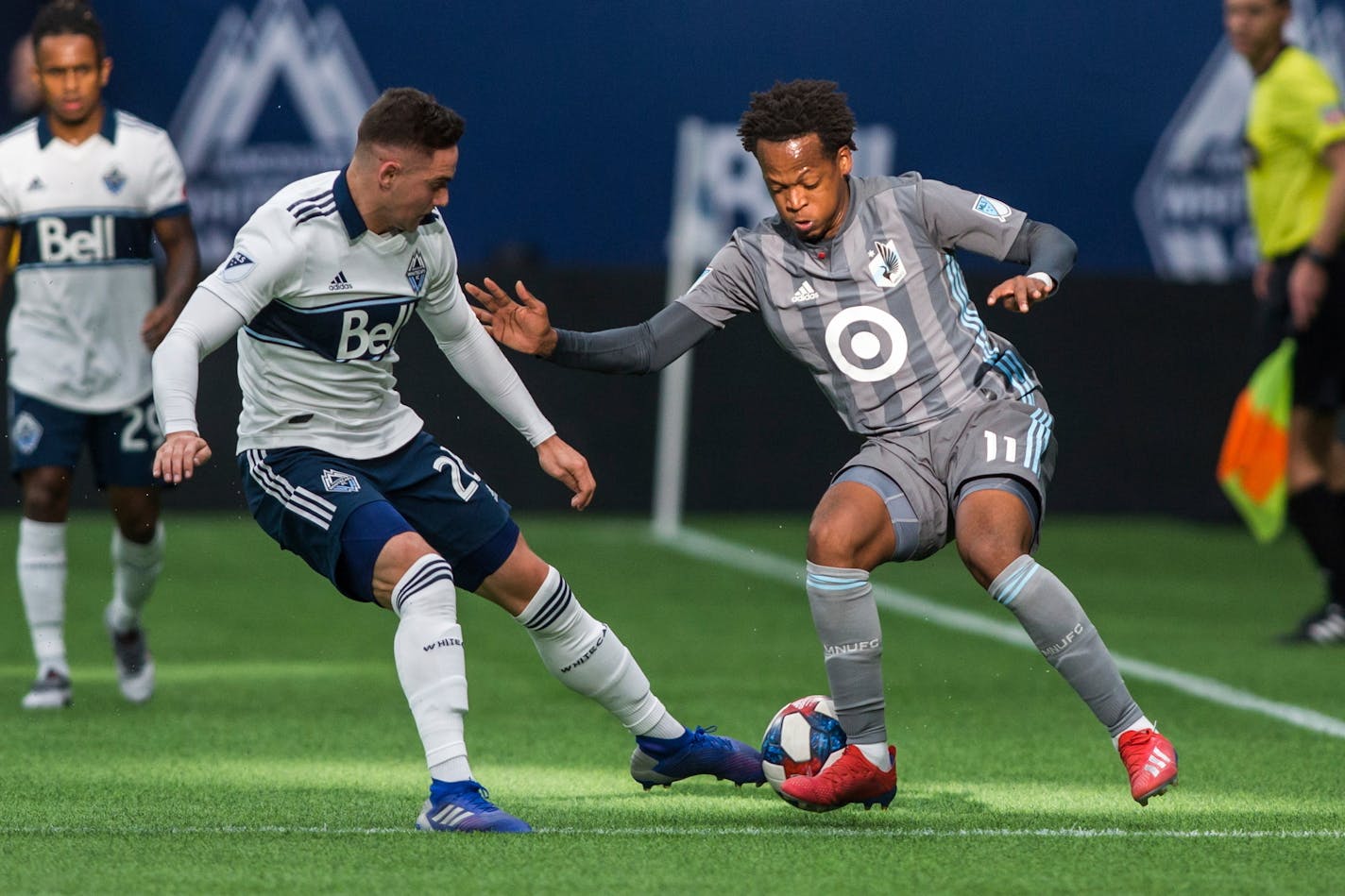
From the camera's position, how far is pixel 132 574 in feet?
22.9

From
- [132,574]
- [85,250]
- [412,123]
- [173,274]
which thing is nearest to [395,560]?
[412,123]

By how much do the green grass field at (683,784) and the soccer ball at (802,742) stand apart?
97 millimetres

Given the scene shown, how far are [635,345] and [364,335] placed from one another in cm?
65

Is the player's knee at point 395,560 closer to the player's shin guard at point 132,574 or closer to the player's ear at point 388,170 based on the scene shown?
the player's ear at point 388,170

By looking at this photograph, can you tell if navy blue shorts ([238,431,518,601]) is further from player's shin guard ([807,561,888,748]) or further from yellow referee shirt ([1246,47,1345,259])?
yellow referee shirt ([1246,47,1345,259])

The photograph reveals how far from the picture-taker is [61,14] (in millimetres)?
6770

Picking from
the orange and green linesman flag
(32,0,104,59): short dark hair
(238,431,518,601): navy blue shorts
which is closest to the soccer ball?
(238,431,518,601): navy blue shorts

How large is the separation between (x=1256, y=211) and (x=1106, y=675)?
14.3ft

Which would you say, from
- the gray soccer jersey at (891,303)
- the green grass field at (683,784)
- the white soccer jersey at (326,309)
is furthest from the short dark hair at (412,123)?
the green grass field at (683,784)

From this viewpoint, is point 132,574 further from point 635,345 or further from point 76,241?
point 635,345

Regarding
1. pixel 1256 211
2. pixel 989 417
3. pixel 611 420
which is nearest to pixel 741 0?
pixel 611 420

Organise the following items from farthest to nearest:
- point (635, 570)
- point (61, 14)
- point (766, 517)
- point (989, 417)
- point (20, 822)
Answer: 1. point (766, 517)
2. point (635, 570)
3. point (61, 14)
4. point (989, 417)
5. point (20, 822)

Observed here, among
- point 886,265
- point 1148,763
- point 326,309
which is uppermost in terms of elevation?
point 886,265

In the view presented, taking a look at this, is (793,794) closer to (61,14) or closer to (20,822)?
(20,822)
